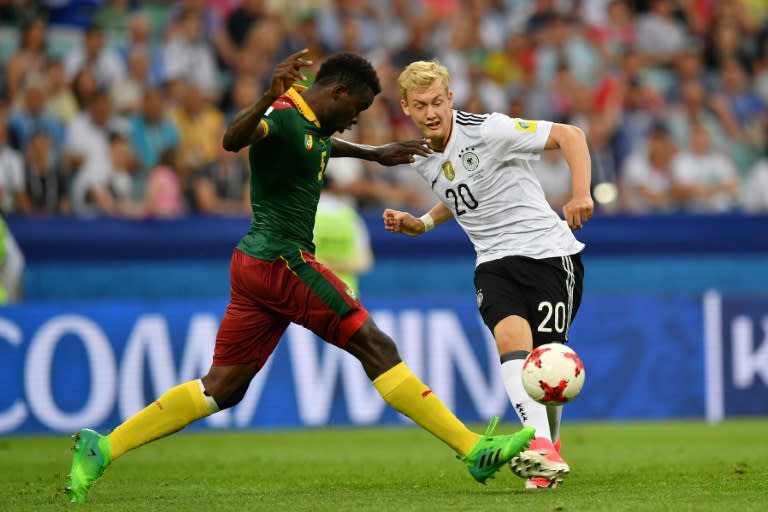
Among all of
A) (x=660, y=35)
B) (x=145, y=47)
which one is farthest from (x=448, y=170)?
(x=660, y=35)

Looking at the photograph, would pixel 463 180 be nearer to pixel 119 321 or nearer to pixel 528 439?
pixel 528 439

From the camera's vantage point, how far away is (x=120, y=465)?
384 inches

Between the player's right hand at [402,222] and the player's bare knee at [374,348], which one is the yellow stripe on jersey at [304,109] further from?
the player's bare knee at [374,348]

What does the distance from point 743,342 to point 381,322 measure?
11.8 feet

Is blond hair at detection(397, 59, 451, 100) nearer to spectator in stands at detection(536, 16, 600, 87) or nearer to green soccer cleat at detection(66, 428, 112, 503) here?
green soccer cleat at detection(66, 428, 112, 503)

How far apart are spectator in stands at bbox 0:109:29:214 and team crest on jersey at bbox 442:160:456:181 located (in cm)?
719

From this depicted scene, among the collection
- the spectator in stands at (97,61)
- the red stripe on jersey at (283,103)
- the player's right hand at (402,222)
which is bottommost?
the player's right hand at (402,222)

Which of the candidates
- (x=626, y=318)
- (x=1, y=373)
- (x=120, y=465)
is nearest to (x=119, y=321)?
(x=1, y=373)

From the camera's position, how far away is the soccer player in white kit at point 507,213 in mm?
7445

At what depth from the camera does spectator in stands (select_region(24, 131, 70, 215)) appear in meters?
13.8

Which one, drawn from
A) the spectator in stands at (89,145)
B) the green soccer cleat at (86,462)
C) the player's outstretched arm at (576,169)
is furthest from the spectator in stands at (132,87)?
the player's outstretched arm at (576,169)

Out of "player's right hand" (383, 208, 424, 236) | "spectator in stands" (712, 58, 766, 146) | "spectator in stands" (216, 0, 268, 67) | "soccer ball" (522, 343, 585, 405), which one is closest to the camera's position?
"soccer ball" (522, 343, 585, 405)

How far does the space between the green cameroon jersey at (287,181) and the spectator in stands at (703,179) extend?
902 cm

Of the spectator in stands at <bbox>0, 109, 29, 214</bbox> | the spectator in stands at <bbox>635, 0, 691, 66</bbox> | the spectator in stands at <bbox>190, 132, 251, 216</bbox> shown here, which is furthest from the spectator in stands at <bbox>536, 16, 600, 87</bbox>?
the spectator in stands at <bbox>0, 109, 29, 214</bbox>
